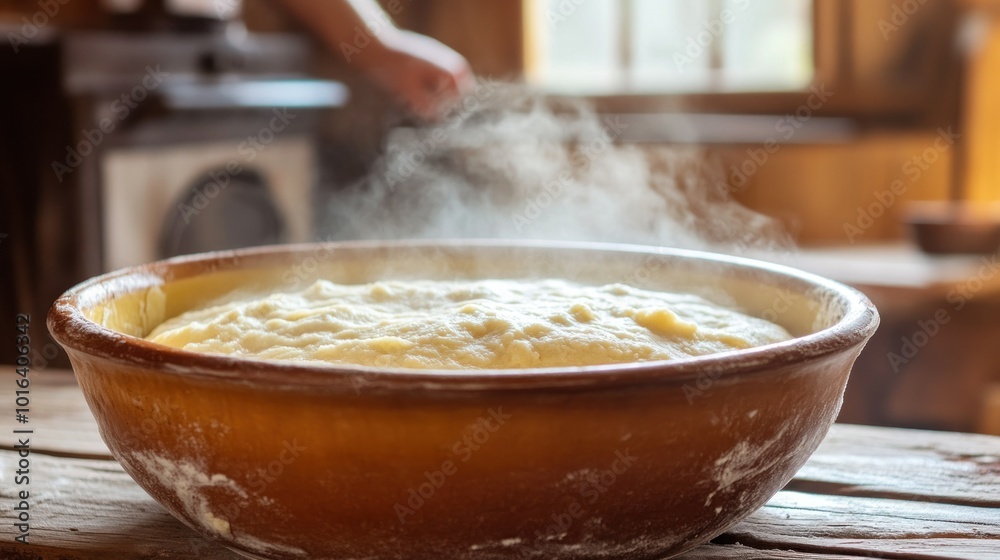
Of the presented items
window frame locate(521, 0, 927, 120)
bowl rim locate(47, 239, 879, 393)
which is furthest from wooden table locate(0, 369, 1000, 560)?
window frame locate(521, 0, 927, 120)

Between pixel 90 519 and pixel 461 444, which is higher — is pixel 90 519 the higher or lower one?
the lower one

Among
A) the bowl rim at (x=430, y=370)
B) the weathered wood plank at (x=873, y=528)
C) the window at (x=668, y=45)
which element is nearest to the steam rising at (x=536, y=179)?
the window at (x=668, y=45)

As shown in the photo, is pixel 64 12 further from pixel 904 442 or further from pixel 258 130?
pixel 904 442

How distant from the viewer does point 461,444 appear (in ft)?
2.49

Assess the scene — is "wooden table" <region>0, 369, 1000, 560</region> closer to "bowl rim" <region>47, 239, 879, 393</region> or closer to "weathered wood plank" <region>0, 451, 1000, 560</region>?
"weathered wood plank" <region>0, 451, 1000, 560</region>

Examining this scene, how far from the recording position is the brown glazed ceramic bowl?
75 centimetres

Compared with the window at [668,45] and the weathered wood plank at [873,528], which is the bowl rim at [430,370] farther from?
the window at [668,45]

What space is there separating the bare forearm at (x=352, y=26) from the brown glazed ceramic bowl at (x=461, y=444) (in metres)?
1.73

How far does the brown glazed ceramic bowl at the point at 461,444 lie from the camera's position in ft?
2.47

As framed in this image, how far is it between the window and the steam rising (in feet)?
0.91

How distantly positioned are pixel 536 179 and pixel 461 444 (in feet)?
17.0

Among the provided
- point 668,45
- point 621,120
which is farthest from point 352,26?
point 668,45

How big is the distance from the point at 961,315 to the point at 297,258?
281 centimetres

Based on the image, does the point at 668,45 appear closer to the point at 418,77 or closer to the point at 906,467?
the point at 418,77
